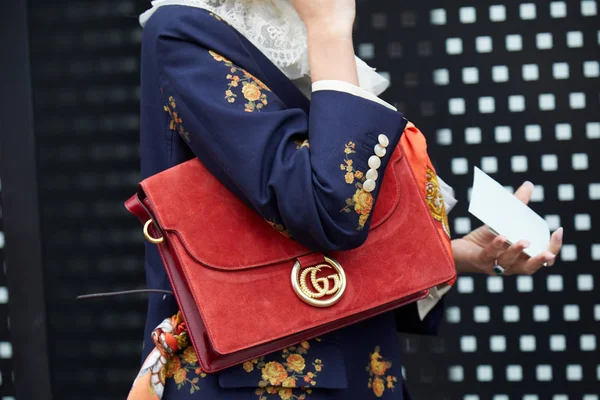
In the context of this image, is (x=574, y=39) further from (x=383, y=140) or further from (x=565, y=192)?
(x=383, y=140)

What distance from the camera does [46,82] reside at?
175 centimetres

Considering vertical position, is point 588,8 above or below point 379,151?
above

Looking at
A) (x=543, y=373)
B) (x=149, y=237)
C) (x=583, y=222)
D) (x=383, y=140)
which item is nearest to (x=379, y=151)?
(x=383, y=140)

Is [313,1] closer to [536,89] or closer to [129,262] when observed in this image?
[536,89]

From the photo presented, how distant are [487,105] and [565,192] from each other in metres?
0.29

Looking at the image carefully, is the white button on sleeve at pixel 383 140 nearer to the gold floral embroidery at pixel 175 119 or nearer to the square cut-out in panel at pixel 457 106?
the gold floral embroidery at pixel 175 119

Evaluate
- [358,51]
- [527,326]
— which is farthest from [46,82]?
[527,326]

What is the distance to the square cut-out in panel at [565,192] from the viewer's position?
5.86 feet

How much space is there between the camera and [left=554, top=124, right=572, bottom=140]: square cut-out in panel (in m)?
1.77

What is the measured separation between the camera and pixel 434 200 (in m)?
1.01

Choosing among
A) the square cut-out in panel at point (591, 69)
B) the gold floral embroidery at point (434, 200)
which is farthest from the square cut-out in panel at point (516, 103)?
the gold floral embroidery at point (434, 200)

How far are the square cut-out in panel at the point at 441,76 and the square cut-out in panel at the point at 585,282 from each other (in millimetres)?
583

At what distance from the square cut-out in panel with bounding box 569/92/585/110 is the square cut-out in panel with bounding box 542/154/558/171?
5.0 inches

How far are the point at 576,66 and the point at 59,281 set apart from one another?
1.35 m
